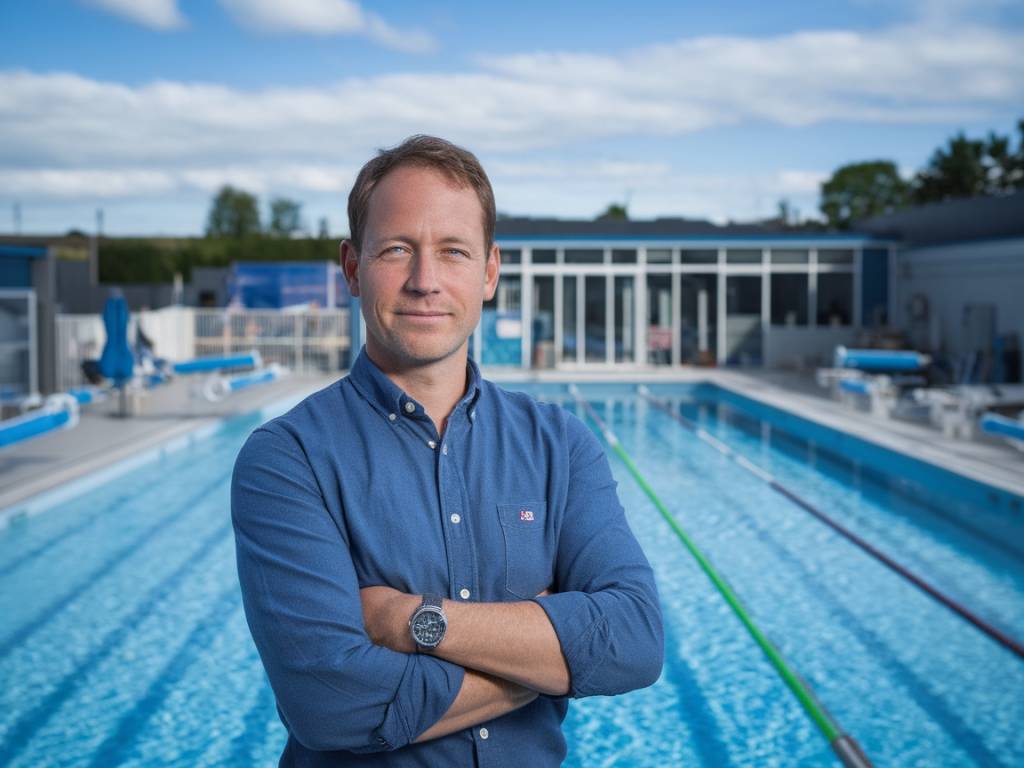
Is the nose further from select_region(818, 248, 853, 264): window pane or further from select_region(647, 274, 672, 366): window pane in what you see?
select_region(818, 248, 853, 264): window pane

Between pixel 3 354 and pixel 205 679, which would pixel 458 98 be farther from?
pixel 205 679

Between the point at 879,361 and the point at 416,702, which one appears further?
the point at 879,361

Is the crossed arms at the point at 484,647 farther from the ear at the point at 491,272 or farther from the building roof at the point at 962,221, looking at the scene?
the building roof at the point at 962,221

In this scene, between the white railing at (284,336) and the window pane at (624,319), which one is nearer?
the white railing at (284,336)

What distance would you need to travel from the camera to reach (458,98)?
30.5 m

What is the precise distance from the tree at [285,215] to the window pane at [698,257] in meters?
65.8

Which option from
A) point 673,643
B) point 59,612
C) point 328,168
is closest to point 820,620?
point 673,643

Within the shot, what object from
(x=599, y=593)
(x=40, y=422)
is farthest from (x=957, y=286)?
(x=599, y=593)

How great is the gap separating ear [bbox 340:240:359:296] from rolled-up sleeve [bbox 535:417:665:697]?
1.46 ft

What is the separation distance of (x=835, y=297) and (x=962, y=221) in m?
2.85

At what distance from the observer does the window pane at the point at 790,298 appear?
2120 cm

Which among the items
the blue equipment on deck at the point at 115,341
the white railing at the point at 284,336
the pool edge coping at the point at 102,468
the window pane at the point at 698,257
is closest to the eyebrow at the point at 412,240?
the pool edge coping at the point at 102,468

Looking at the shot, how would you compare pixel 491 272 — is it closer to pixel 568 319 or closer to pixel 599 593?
pixel 599 593

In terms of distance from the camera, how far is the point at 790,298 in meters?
21.2
